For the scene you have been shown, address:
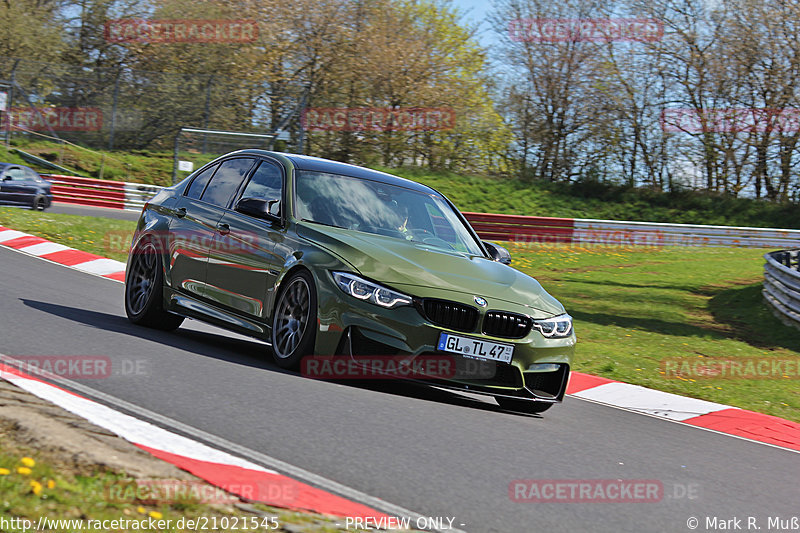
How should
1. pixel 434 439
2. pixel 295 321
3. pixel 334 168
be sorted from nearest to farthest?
pixel 434 439, pixel 295 321, pixel 334 168

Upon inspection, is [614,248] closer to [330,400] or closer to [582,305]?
[582,305]

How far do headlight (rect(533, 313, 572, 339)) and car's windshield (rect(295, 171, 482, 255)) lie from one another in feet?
3.70

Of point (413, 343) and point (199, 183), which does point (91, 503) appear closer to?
point (413, 343)

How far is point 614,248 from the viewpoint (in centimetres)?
2897

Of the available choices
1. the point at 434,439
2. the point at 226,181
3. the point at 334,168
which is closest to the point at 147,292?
the point at 226,181

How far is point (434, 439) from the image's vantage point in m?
5.79

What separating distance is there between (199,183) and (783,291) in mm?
10715

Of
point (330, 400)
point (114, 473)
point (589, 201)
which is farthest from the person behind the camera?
point (589, 201)

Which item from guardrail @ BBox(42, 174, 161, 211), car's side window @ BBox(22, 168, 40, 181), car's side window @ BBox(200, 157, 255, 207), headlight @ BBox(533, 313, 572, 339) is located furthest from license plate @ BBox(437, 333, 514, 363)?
guardrail @ BBox(42, 174, 161, 211)

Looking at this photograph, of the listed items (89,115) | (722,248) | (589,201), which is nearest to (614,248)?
(722,248)

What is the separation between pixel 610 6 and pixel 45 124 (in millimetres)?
20952

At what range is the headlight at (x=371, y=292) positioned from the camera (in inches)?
261

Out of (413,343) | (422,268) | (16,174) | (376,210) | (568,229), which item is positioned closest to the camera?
(413,343)

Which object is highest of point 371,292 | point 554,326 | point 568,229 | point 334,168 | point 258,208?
point 334,168
